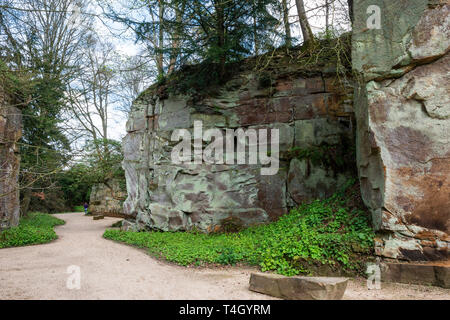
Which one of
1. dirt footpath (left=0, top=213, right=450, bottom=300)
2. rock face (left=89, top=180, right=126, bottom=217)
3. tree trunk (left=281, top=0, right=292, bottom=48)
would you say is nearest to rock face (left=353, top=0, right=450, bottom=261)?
dirt footpath (left=0, top=213, right=450, bottom=300)

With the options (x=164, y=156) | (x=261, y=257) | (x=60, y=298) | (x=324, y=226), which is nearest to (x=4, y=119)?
(x=164, y=156)

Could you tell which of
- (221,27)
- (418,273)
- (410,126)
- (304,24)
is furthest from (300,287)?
(304,24)

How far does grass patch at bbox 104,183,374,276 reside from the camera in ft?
14.5

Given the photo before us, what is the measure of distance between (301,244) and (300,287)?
146cm

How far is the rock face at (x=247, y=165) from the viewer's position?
289 inches

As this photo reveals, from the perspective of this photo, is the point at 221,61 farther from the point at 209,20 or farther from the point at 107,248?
the point at 107,248

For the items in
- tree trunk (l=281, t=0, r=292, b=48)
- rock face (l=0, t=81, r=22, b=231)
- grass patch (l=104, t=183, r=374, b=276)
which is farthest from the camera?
rock face (l=0, t=81, r=22, b=231)

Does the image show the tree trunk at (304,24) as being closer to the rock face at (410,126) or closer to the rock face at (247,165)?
the rock face at (247,165)

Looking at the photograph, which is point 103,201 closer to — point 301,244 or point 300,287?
point 301,244

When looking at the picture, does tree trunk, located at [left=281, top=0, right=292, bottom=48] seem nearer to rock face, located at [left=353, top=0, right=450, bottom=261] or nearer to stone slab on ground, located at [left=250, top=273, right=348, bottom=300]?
rock face, located at [left=353, top=0, right=450, bottom=261]

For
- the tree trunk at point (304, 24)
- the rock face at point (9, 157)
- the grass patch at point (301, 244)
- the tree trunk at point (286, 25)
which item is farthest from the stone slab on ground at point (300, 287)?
the rock face at point (9, 157)

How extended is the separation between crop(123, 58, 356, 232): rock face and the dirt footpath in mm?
2589

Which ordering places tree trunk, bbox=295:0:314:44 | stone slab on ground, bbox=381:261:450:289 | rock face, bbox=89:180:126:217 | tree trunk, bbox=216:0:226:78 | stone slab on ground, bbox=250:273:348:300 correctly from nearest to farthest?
stone slab on ground, bbox=250:273:348:300 → stone slab on ground, bbox=381:261:450:289 → tree trunk, bbox=216:0:226:78 → tree trunk, bbox=295:0:314:44 → rock face, bbox=89:180:126:217

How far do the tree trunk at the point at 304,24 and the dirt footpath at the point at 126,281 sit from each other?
6.40m
